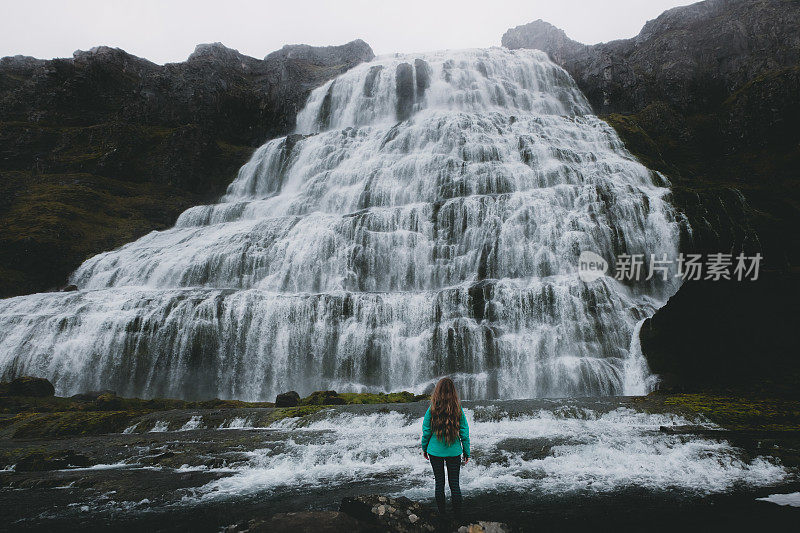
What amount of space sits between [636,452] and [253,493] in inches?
296

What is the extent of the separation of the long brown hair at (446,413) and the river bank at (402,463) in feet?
6.01

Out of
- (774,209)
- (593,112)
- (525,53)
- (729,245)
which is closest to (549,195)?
(729,245)

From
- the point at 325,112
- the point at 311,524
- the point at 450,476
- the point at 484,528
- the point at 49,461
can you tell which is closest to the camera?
the point at 484,528

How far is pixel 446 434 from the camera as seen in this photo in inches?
217

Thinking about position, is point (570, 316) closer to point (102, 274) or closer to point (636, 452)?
point (636, 452)

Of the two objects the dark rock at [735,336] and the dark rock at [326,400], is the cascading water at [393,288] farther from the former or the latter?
the dark rock at [326,400]

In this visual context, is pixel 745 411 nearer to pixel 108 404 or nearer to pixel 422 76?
pixel 108 404

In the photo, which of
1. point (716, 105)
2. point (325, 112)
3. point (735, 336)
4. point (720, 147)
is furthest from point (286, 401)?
point (716, 105)

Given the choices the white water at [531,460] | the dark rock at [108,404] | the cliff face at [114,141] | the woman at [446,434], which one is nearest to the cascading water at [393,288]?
the dark rock at [108,404]

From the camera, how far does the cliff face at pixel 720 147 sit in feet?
46.4

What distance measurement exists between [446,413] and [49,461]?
34.3ft

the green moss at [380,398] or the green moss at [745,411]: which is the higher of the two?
the green moss at [745,411]

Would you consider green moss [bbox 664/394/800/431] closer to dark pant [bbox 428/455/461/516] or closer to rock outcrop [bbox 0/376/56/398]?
dark pant [bbox 428/455/461/516]

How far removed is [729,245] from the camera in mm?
22422
